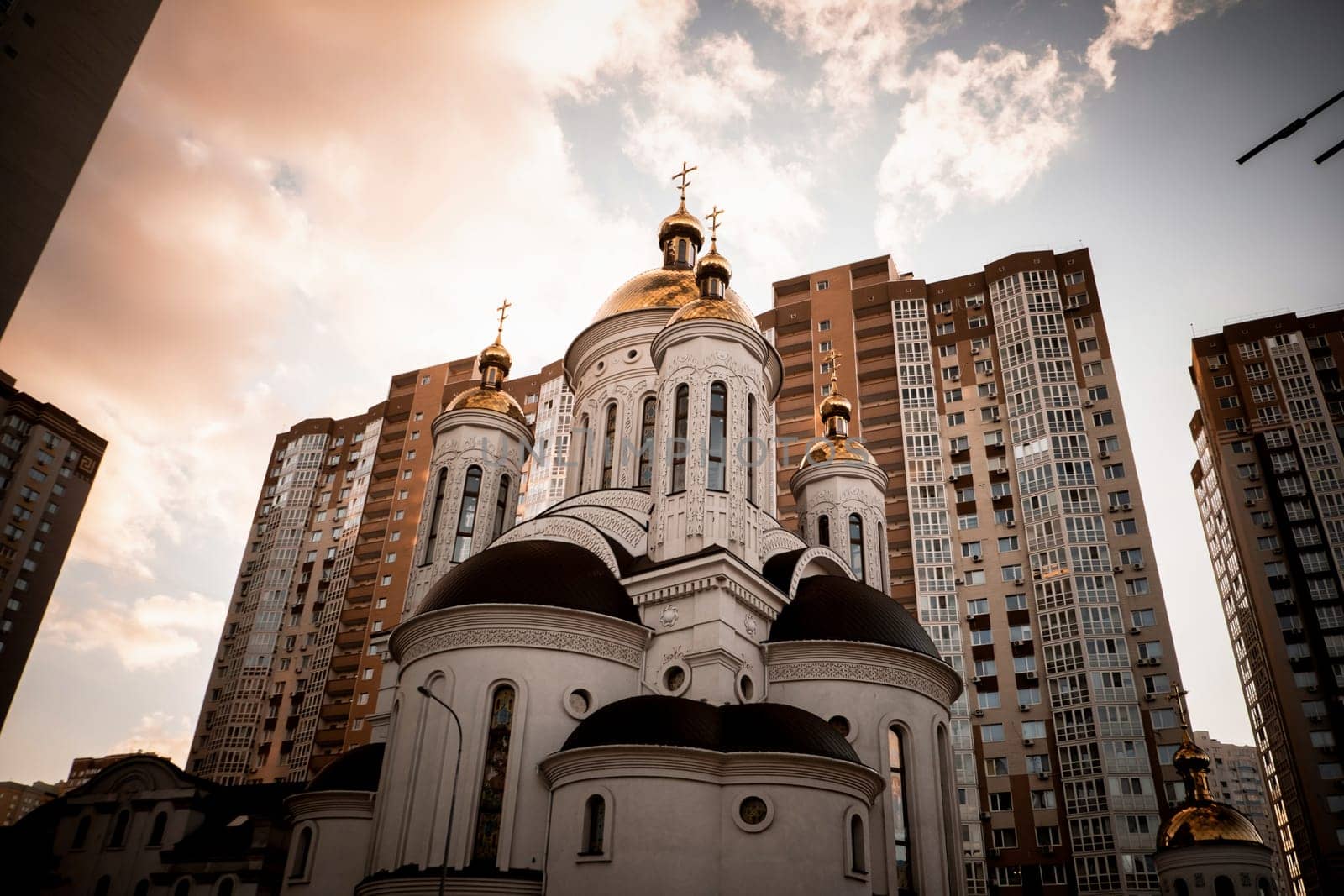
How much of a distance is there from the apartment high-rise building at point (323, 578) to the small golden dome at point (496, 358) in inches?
821

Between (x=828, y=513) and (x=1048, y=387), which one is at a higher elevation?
(x=1048, y=387)

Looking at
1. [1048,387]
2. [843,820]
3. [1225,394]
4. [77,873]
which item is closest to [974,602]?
[1048,387]

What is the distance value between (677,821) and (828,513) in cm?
1101

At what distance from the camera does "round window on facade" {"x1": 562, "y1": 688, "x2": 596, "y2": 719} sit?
1472 cm

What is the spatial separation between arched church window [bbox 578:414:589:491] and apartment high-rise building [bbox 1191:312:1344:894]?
34700 millimetres

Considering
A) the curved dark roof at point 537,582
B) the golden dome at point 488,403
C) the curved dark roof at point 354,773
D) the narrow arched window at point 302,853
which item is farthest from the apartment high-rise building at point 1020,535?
the narrow arched window at point 302,853

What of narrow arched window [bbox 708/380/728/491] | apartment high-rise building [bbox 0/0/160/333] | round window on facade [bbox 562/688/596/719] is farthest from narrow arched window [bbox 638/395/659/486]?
apartment high-rise building [bbox 0/0/160/333]

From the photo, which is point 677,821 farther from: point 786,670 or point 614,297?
point 614,297

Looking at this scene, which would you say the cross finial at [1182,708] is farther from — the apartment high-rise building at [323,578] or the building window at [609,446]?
the apartment high-rise building at [323,578]

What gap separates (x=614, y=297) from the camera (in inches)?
923

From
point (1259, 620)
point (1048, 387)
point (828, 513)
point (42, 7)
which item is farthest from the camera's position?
point (1259, 620)

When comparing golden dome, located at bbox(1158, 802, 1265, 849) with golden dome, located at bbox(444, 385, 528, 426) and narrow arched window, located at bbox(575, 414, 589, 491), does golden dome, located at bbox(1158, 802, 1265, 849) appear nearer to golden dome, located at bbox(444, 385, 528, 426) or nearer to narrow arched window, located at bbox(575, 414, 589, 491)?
narrow arched window, located at bbox(575, 414, 589, 491)

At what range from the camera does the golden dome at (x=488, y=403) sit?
2261 cm

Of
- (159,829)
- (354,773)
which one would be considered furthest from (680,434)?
(159,829)
